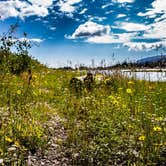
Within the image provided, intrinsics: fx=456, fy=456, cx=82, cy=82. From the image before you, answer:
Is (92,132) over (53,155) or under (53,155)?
over

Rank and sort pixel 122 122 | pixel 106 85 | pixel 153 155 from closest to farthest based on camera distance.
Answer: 1. pixel 153 155
2. pixel 122 122
3. pixel 106 85

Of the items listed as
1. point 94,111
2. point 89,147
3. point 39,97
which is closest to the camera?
point 89,147

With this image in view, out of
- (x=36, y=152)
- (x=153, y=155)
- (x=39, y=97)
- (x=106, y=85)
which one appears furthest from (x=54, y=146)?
(x=106, y=85)

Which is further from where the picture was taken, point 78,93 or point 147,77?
point 147,77

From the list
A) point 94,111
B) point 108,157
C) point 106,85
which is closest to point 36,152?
point 108,157

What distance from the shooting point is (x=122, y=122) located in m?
10.0

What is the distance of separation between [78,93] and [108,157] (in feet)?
25.9

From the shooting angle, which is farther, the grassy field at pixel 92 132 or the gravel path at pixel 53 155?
the gravel path at pixel 53 155

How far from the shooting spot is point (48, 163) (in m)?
8.09

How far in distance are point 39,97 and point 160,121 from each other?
6.60 metres

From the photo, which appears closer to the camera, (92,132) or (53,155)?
(53,155)

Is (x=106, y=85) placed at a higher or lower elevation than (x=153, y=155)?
higher

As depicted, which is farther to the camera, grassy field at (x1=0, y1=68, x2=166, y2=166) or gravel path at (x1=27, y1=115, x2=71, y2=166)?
gravel path at (x1=27, y1=115, x2=71, y2=166)

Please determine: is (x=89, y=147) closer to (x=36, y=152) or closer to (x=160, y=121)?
(x=36, y=152)
